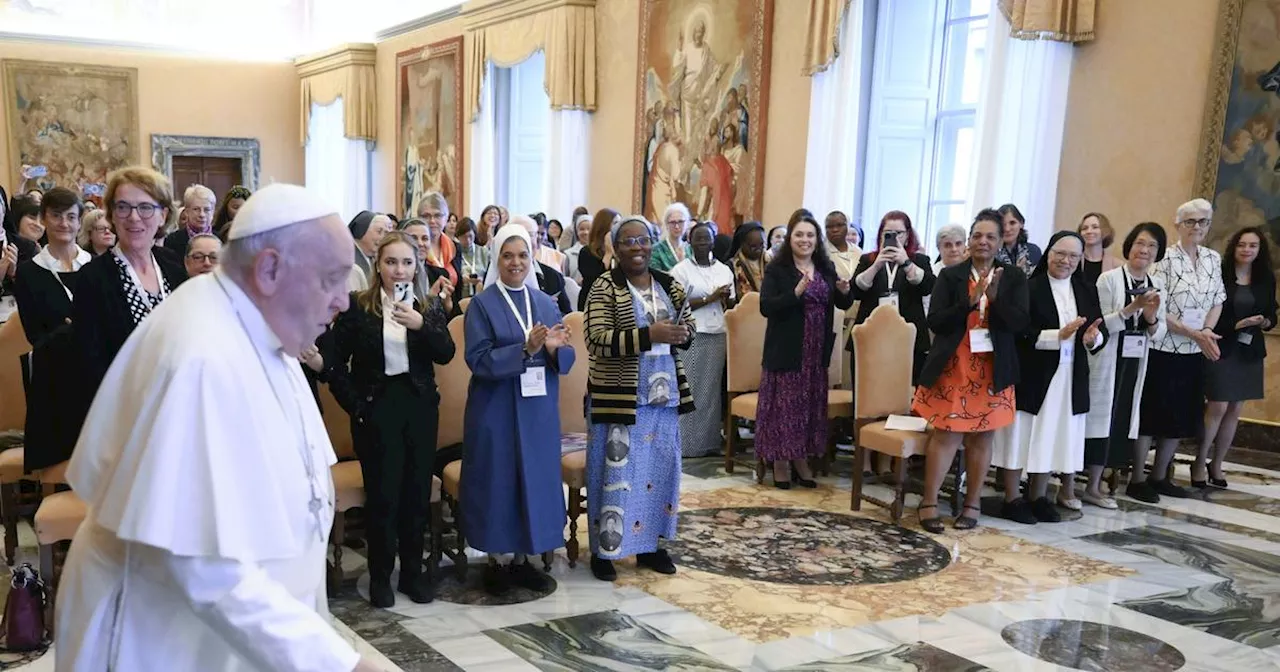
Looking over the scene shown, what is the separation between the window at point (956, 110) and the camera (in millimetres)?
9023

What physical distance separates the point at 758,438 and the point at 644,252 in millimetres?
2187

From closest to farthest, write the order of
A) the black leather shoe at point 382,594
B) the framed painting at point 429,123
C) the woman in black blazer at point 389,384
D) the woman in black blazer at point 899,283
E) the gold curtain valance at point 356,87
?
the woman in black blazer at point 389,384, the black leather shoe at point 382,594, the woman in black blazer at point 899,283, the framed painting at point 429,123, the gold curtain valance at point 356,87

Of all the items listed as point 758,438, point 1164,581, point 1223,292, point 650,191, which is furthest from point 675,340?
point 650,191

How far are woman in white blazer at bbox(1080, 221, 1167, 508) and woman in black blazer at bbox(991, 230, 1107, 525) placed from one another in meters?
0.24

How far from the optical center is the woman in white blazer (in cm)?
578

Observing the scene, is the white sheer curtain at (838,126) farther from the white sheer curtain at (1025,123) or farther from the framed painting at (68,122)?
the framed painting at (68,122)

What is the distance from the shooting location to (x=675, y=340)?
4320 mm

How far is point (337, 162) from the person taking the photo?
61.7ft

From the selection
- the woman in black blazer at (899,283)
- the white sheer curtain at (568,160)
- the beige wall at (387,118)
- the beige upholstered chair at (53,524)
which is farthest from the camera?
the beige wall at (387,118)

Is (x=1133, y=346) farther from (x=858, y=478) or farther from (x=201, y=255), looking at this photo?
(x=201, y=255)

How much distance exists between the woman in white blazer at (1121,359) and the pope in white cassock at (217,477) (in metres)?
5.28

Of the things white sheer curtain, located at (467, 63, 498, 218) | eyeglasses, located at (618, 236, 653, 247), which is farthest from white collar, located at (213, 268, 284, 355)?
white sheer curtain, located at (467, 63, 498, 218)

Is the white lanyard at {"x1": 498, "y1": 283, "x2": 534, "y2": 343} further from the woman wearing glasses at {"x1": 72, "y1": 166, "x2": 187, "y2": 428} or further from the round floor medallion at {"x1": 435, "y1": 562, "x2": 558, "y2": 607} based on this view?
the woman wearing glasses at {"x1": 72, "y1": 166, "x2": 187, "y2": 428}

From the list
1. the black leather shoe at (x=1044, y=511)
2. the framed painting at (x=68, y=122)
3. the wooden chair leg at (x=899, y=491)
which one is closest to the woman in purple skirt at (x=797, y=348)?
the wooden chair leg at (x=899, y=491)
